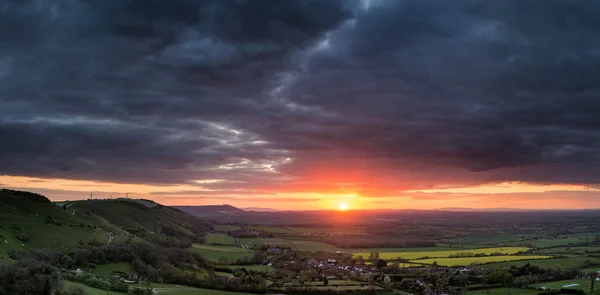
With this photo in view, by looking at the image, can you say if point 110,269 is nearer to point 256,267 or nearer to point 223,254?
point 256,267

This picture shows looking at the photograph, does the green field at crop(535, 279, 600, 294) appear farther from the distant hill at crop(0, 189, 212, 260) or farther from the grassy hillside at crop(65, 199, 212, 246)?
the grassy hillside at crop(65, 199, 212, 246)

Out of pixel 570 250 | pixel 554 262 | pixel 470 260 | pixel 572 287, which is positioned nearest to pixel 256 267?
pixel 470 260

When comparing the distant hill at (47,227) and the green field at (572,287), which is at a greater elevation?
the distant hill at (47,227)

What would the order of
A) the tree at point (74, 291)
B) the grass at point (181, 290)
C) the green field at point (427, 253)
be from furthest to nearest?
1. the green field at point (427, 253)
2. the grass at point (181, 290)
3. the tree at point (74, 291)

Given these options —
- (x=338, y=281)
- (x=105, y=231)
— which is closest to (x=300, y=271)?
(x=338, y=281)

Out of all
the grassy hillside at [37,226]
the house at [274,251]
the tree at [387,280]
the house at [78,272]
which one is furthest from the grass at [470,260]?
the house at [78,272]

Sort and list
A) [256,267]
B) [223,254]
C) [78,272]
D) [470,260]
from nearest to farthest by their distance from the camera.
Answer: [78,272] → [256,267] → [470,260] → [223,254]

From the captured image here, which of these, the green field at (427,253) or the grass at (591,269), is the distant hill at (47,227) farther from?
the grass at (591,269)

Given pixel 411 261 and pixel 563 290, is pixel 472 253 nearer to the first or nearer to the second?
pixel 411 261
